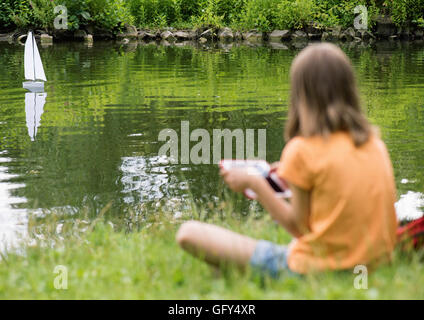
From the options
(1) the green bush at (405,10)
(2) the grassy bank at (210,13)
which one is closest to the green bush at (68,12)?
(2) the grassy bank at (210,13)

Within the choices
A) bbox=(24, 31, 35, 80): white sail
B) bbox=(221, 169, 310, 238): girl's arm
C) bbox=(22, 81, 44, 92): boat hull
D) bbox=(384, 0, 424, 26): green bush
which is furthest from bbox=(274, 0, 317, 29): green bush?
bbox=(221, 169, 310, 238): girl's arm

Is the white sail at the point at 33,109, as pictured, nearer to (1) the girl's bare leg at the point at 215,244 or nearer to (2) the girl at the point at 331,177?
(1) the girl's bare leg at the point at 215,244

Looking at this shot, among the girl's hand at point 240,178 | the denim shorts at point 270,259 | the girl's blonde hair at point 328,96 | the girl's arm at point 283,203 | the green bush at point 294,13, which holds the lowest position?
the denim shorts at point 270,259

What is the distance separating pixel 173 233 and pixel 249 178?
1.90 metres

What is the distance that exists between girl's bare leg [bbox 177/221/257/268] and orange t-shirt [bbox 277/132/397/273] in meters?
0.34

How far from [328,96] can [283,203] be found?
55cm

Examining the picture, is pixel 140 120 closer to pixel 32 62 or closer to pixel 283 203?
pixel 32 62

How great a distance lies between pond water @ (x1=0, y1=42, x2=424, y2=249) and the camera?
22.5ft

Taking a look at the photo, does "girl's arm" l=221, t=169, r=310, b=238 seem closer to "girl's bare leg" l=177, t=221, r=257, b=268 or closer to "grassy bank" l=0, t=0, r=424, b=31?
"girl's bare leg" l=177, t=221, r=257, b=268

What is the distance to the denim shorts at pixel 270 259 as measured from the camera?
3.05m

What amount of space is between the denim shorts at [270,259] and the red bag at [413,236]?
2.19 ft

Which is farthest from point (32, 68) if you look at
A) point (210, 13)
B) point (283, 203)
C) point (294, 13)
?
point (294, 13)

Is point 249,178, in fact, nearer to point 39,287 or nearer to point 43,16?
point 39,287

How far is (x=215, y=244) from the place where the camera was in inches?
123
